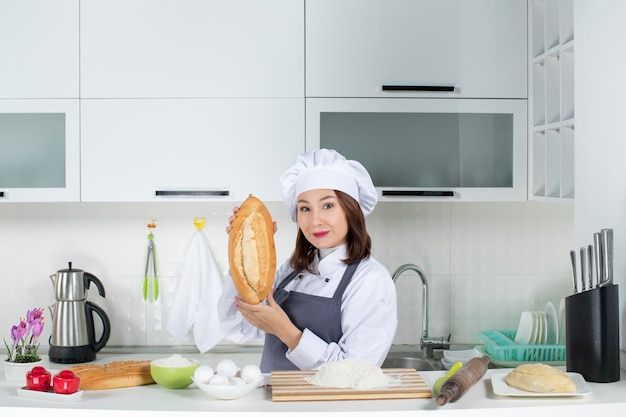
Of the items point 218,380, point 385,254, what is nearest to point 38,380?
point 218,380

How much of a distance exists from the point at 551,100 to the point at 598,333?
99 cm

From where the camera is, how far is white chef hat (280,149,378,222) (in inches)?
70.9

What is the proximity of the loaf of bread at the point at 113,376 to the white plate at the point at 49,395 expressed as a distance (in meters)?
0.05

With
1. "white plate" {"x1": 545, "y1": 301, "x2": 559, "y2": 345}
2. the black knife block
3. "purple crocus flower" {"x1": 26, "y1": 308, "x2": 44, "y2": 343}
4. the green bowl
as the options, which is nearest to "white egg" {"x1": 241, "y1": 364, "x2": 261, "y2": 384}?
the green bowl

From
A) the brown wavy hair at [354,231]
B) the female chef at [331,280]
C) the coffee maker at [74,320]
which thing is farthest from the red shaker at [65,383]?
the coffee maker at [74,320]

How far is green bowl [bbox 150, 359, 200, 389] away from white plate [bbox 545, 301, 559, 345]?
148 cm

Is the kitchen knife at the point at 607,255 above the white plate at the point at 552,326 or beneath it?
above

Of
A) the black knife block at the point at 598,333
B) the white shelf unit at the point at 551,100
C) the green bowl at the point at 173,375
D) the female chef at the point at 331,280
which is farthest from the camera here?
the white shelf unit at the point at 551,100

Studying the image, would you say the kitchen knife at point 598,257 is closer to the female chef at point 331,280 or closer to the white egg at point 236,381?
the female chef at point 331,280

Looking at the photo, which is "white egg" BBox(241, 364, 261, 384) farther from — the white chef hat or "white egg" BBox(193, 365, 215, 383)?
the white chef hat

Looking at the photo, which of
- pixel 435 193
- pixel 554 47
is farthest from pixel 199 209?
pixel 554 47

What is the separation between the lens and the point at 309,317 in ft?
5.92

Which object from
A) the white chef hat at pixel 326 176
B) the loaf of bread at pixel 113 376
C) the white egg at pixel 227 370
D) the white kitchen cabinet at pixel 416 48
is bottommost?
the loaf of bread at pixel 113 376

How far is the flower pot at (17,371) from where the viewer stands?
143cm
